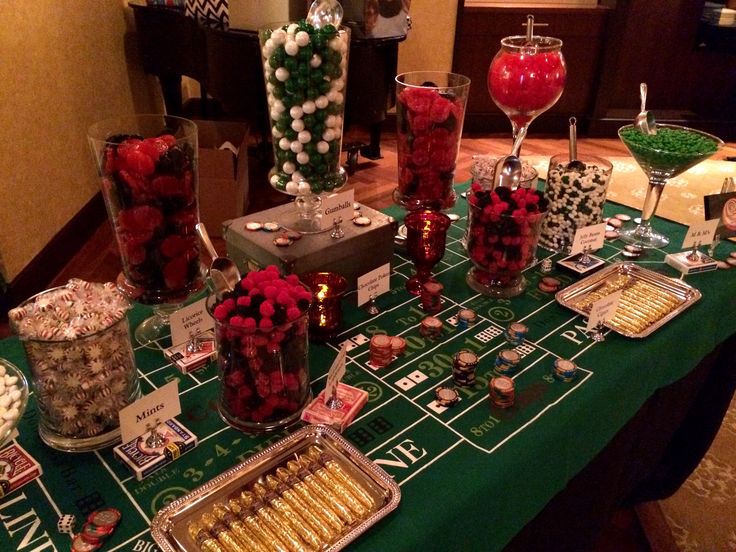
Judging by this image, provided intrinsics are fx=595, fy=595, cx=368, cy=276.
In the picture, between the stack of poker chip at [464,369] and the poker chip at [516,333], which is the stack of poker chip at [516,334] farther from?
the stack of poker chip at [464,369]

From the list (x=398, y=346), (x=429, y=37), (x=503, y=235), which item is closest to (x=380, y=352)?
(x=398, y=346)

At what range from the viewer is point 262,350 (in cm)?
82

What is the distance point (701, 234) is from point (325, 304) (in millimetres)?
940

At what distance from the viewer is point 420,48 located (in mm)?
4410

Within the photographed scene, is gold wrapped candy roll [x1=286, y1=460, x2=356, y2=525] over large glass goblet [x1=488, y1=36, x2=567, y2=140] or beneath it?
beneath

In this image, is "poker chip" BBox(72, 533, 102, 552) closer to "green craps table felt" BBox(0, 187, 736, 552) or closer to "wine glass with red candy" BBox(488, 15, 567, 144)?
"green craps table felt" BBox(0, 187, 736, 552)

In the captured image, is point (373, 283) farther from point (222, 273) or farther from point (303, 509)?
point (303, 509)

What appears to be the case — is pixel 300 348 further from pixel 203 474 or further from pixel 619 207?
pixel 619 207

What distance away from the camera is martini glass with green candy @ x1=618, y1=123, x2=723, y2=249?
1.45 meters

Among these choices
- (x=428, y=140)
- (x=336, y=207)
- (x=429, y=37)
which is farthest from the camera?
(x=429, y=37)

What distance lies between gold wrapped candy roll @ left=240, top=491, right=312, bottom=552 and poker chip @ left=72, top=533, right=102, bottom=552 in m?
0.18

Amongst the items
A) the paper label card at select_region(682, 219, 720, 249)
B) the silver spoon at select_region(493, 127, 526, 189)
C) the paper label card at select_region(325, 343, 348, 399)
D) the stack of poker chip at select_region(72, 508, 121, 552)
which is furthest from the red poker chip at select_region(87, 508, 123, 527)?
the paper label card at select_region(682, 219, 720, 249)

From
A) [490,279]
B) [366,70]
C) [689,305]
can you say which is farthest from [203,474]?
[366,70]

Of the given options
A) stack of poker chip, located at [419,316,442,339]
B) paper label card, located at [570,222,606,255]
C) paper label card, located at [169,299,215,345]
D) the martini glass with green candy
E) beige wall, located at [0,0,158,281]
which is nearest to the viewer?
paper label card, located at [169,299,215,345]
